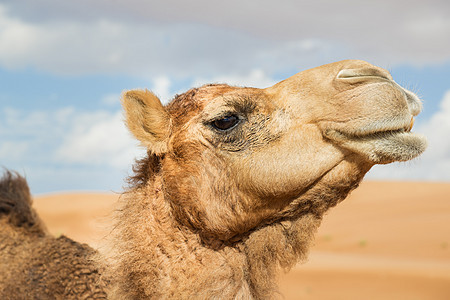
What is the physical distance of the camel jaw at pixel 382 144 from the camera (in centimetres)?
300

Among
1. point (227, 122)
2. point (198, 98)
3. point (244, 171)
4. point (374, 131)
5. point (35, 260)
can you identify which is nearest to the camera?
point (374, 131)

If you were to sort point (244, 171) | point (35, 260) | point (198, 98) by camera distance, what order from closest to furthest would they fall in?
point (244, 171) → point (198, 98) → point (35, 260)

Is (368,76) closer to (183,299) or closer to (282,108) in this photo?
(282,108)

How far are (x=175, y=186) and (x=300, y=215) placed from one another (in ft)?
2.83

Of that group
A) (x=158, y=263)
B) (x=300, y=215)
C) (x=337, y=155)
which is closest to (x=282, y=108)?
(x=337, y=155)

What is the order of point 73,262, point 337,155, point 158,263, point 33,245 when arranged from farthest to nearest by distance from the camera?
point 33,245 → point 73,262 → point 158,263 → point 337,155

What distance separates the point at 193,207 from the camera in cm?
327

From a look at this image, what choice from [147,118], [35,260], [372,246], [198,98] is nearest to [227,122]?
[198,98]

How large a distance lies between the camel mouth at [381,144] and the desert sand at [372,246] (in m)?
0.79

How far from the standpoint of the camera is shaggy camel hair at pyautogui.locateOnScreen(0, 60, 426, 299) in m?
3.06

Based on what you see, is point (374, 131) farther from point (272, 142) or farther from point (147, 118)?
point (147, 118)

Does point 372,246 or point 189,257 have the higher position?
point 372,246

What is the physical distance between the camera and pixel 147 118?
357 cm

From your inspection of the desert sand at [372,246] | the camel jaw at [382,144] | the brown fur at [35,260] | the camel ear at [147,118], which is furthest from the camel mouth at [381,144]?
the brown fur at [35,260]
